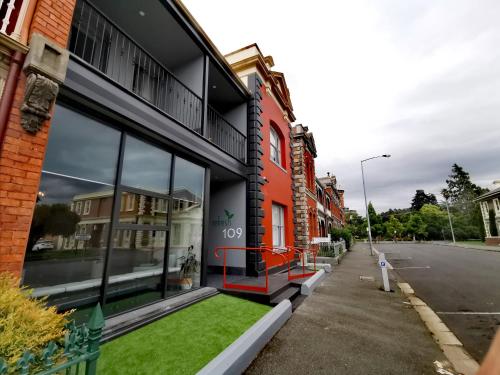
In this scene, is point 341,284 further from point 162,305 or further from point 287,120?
point 287,120

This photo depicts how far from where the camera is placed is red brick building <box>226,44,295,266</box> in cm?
1006

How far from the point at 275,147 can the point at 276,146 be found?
0.97 feet

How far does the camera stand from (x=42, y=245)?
3.63 meters

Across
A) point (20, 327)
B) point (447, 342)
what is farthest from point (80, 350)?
point (447, 342)

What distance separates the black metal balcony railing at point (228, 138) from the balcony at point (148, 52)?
0.22m

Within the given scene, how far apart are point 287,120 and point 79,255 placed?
12313 mm

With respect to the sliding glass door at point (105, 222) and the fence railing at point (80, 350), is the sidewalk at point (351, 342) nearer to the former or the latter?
the fence railing at point (80, 350)

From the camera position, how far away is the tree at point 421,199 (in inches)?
3484

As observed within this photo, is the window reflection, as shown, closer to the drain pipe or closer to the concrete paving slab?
the drain pipe

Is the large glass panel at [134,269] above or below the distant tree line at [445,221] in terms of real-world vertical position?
below

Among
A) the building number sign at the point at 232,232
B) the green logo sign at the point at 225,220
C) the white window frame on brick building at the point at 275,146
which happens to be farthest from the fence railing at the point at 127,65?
the white window frame on brick building at the point at 275,146

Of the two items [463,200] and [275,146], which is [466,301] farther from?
[463,200]

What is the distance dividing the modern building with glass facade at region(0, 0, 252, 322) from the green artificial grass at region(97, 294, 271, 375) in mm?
833

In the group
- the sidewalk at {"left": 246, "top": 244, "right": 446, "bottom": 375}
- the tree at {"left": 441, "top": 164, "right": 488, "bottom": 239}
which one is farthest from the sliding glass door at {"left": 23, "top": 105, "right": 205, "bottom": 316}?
the tree at {"left": 441, "top": 164, "right": 488, "bottom": 239}
